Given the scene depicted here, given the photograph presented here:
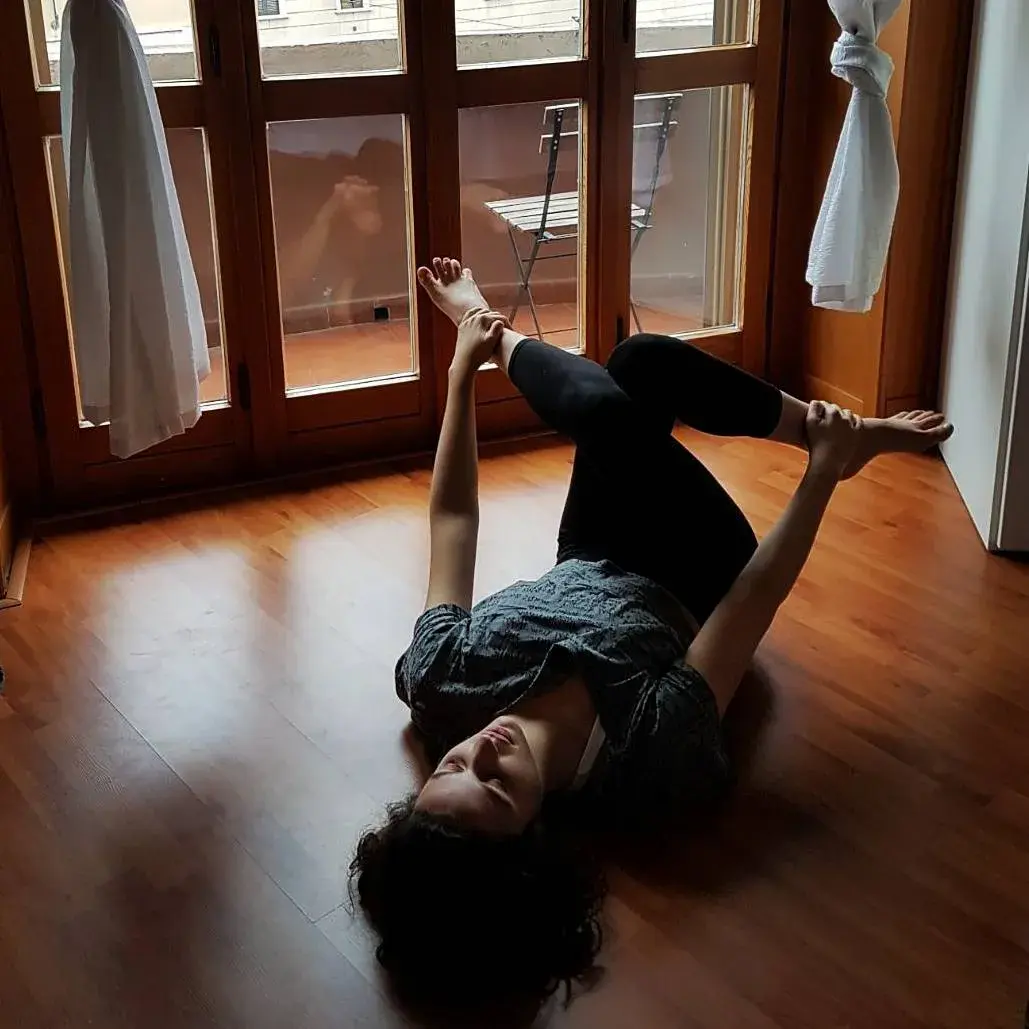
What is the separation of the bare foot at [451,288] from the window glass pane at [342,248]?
0.82 metres

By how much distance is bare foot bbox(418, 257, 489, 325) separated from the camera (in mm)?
2480

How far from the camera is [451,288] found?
Result: 2521mm

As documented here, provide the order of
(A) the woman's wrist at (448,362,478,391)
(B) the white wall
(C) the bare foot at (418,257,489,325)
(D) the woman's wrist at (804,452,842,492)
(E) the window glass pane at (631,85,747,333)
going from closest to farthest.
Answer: (D) the woman's wrist at (804,452,842,492), (A) the woman's wrist at (448,362,478,391), (C) the bare foot at (418,257,489,325), (B) the white wall, (E) the window glass pane at (631,85,747,333)

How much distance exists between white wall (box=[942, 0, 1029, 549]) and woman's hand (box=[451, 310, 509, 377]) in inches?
44.3

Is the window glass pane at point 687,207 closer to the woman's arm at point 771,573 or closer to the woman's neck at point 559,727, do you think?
the woman's arm at point 771,573

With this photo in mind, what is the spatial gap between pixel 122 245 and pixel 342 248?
0.74 m

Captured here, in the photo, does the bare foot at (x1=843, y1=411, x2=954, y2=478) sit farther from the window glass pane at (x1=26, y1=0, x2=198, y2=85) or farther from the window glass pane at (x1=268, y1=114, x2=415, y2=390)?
the window glass pane at (x1=26, y1=0, x2=198, y2=85)

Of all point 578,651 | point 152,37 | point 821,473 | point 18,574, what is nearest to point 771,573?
point 821,473

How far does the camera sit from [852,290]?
10.6 ft

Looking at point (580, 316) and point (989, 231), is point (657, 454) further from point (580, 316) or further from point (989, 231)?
point (580, 316)

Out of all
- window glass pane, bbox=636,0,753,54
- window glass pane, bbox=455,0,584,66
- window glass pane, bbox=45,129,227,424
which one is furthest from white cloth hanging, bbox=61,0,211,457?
window glass pane, bbox=636,0,753,54

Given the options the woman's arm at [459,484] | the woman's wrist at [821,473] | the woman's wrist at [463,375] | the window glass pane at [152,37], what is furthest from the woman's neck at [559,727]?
the window glass pane at [152,37]

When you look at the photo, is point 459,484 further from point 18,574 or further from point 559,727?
point 18,574

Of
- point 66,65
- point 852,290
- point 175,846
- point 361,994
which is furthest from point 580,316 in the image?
point 361,994
